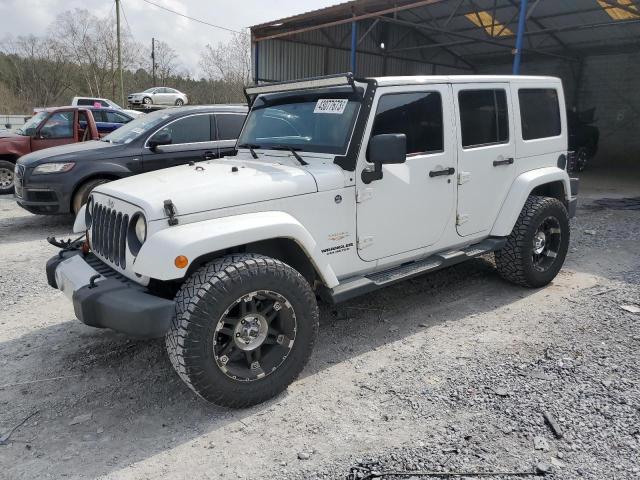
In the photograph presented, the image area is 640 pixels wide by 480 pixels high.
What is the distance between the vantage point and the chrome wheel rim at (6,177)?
991cm

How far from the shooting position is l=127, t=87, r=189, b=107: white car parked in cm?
2722

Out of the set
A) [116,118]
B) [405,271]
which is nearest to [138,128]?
[116,118]

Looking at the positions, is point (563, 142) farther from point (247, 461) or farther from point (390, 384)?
point (247, 461)

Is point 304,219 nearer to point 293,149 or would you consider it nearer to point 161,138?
point 293,149

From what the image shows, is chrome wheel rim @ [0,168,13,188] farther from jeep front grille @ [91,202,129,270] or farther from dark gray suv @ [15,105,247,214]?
jeep front grille @ [91,202,129,270]

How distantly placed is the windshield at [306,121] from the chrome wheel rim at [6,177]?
7.91m

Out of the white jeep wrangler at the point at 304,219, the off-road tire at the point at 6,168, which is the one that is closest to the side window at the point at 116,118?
the off-road tire at the point at 6,168

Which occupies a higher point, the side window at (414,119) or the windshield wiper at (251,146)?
the side window at (414,119)

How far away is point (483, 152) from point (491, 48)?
58.0ft

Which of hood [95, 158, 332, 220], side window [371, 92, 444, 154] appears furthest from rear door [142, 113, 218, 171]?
side window [371, 92, 444, 154]

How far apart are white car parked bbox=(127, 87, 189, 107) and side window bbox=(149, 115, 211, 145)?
21673 mm

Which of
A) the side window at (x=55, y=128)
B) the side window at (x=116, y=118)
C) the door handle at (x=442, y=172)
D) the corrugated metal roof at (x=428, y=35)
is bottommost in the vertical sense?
the door handle at (x=442, y=172)

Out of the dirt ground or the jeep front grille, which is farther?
the jeep front grille

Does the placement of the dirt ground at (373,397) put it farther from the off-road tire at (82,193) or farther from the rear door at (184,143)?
the rear door at (184,143)
